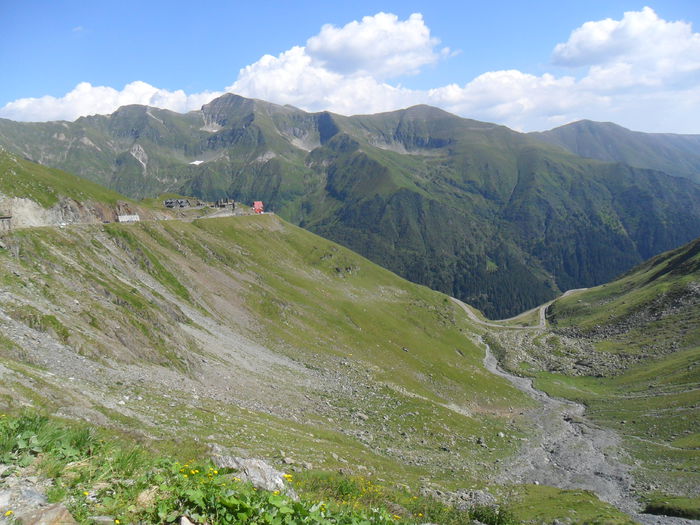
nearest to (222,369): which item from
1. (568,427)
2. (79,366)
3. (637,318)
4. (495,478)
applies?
(79,366)

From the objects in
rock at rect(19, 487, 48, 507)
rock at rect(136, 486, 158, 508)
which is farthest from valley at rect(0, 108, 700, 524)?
rock at rect(19, 487, 48, 507)

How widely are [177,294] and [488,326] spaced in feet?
496

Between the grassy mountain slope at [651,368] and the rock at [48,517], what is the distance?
60152 millimetres

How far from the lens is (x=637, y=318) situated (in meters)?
152

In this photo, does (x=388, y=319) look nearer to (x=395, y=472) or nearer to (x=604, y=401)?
(x=604, y=401)

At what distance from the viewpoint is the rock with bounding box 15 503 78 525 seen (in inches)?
305

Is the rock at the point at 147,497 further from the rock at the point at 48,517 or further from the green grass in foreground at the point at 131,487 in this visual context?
the rock at the point at 48,517

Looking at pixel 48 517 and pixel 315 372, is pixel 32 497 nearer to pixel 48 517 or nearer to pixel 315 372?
pixel 48 517

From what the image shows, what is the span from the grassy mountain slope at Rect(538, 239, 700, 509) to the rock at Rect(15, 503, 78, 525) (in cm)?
6015

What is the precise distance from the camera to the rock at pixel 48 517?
25.5 ft

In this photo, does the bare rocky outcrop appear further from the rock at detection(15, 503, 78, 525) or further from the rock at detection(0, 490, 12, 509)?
the rock at detection(15, 503, 78, 525)

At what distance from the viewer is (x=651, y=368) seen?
112 m

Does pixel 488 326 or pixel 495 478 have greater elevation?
pixel 495 478

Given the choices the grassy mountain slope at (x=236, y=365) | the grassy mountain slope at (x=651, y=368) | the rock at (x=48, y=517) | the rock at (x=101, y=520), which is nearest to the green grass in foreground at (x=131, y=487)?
the rock at (x=101, y=520)
